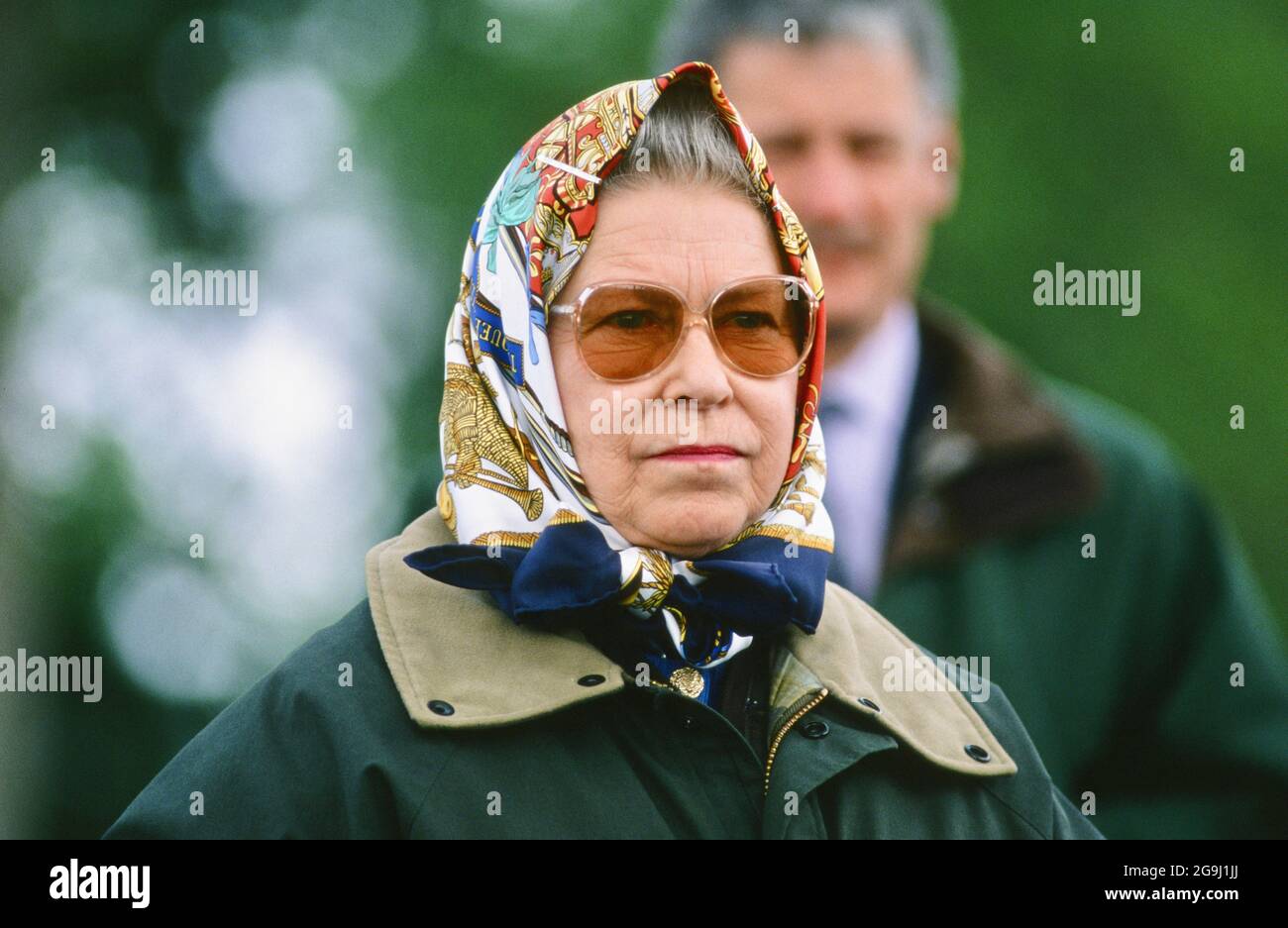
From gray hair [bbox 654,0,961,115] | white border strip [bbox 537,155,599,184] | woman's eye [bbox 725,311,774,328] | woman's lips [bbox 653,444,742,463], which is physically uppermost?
gray hair [bbox 654,0,961,115]

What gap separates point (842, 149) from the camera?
4848mm

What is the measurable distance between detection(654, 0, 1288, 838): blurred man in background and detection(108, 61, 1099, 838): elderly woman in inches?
80.8

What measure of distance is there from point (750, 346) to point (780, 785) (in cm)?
70

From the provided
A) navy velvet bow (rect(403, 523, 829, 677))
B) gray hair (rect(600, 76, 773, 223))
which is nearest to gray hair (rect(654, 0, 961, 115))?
gray hair (rect(600, 76, 773, 223))

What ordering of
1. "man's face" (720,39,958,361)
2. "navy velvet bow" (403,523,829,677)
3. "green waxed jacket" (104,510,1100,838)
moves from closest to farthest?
1. "green waxed jacket" (104,510,1100,838)
2. "navy velvet bow" (403,523,829,677)
3. "man's face" (720,39,958,361)

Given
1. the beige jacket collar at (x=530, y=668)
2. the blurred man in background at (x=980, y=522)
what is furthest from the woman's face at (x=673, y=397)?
the blurred man in background at (x=980, y=522)

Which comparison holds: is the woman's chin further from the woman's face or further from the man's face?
the man's face

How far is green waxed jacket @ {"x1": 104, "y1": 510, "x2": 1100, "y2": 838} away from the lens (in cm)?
233

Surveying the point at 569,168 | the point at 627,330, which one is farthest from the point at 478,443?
the point at 569,168

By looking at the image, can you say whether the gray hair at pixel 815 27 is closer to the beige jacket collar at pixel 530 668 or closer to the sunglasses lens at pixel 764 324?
the sunglasses lens at pixel 764 324

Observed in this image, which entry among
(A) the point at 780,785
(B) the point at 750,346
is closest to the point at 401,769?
(A) the point at 780,785

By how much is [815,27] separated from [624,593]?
10.0 ft
